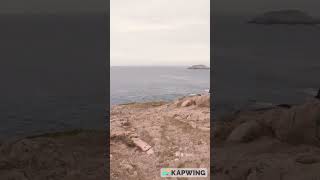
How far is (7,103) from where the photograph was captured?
64.6m

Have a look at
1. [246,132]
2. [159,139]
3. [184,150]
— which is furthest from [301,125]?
[159,139]

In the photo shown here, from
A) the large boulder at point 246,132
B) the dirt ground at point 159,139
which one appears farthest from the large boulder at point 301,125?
the dirt ground at point 159,139

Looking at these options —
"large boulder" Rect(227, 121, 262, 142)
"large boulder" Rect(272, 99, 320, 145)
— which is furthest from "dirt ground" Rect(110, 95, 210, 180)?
"large boulder" Rect(272, 99, 320, 145)

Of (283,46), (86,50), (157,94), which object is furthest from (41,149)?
(86,50)

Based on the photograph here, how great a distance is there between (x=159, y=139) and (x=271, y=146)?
549 cm

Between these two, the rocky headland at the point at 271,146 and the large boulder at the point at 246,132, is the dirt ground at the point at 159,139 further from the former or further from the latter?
the large boulder at the point at 246,132

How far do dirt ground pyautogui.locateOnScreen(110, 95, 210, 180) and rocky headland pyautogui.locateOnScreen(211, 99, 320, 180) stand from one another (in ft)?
2.89

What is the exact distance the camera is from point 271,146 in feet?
61.3

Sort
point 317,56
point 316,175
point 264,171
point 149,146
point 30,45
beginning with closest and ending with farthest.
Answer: point 316,175
point 264,171
point 149,146
point 317,56
point 30,45

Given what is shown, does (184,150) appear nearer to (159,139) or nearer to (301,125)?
(159,139)

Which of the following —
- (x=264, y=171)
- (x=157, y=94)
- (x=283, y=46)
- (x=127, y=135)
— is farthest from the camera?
(x=283, y=46)

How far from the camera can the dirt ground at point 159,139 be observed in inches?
683

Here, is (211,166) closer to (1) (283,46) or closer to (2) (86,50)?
(1) (283,46)

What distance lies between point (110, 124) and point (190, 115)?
4866 millimetres
